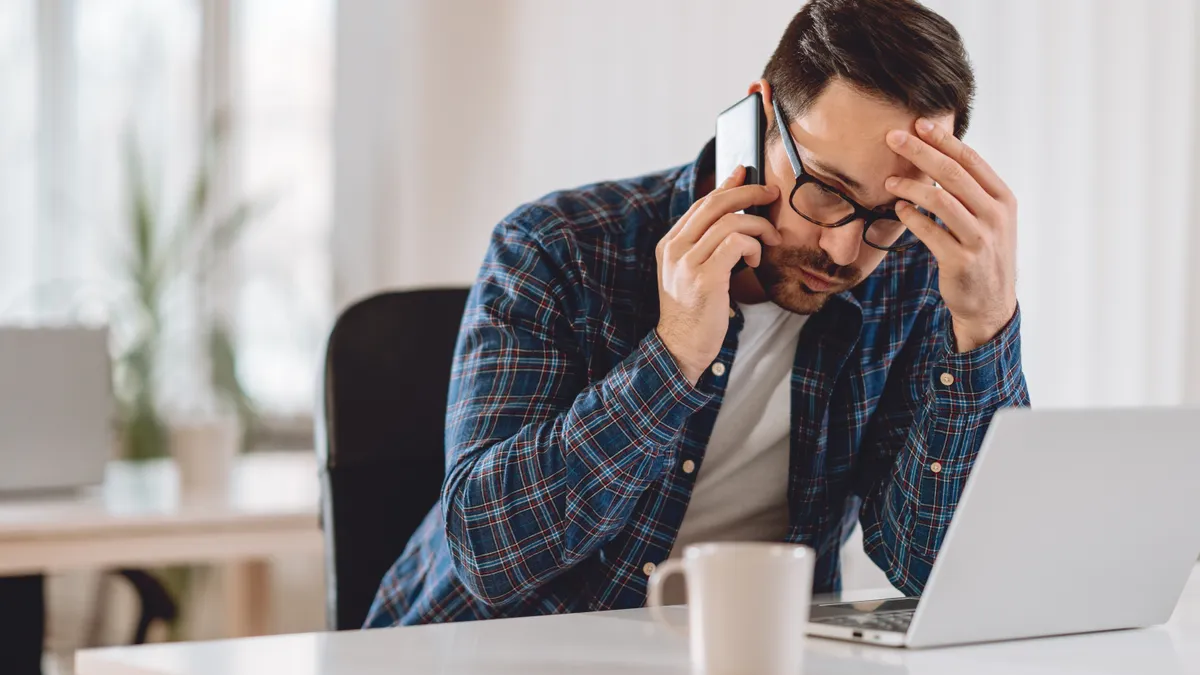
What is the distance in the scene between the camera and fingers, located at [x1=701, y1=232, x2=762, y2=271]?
1066mm

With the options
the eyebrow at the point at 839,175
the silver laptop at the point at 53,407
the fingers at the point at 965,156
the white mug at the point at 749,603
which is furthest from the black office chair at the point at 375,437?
the silver laptop at the point at 53,407

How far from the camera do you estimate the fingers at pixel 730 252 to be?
1066 millimetres

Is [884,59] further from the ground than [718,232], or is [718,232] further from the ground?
[884,59]

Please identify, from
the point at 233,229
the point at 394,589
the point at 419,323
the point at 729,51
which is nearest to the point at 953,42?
the point at 419,323

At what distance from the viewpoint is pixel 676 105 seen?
2258 millimetres

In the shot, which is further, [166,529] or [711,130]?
[711,130]

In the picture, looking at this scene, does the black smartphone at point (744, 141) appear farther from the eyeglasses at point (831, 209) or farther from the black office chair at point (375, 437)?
the black office chair at point (375, 437)

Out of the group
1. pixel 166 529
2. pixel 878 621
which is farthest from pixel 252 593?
pixel 878 621

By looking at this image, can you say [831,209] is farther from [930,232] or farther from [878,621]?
[878,621]

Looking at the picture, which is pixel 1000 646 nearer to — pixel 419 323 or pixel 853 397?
pixel 853 397

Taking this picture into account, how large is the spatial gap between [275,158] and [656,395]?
8.09ft

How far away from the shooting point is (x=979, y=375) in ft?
3.79

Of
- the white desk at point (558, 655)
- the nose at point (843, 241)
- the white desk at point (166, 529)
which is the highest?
the nose at point (843, 241)

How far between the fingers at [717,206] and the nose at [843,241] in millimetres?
79
